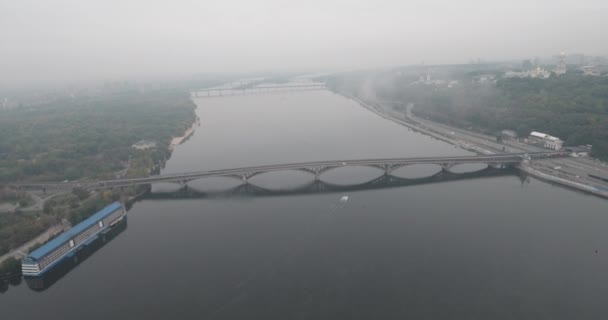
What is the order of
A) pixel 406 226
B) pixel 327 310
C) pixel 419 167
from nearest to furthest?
pixel 327 310 → pixel 406 226 → pixel 419 167

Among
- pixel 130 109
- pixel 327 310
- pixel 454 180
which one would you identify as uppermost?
pixel 130 109

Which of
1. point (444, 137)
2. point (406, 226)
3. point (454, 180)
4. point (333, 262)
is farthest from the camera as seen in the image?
point (444, 137)

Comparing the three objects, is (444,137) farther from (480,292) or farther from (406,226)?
(480,292)

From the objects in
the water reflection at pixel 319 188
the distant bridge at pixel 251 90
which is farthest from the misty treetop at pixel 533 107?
the distant bridge at pixel 251 90

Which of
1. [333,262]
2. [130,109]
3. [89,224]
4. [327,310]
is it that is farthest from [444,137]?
[130,109]

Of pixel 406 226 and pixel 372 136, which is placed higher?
pixel 372 136

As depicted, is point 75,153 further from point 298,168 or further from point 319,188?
point 319,188

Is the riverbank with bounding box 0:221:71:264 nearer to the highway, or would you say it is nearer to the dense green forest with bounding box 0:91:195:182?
the dense green forest with bounding box 0:91:195:182
